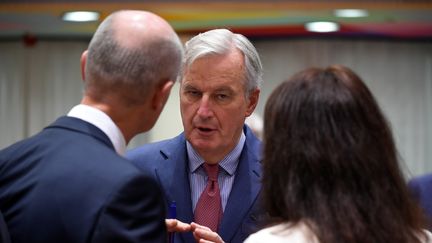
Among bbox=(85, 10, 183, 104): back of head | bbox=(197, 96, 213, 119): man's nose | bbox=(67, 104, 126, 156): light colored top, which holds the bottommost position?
bbox=(197, 96, 213, 119): man's nose

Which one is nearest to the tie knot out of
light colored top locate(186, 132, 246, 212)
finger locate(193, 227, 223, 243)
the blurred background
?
light colored top locate(186, 132, 246, 212)

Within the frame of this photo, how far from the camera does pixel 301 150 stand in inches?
63.4

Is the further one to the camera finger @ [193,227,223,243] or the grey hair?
the grey hair

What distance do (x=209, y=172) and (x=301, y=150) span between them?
974 millimetres

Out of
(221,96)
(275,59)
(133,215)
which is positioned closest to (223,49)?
(221,96)

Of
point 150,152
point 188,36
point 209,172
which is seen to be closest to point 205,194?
point 209,172

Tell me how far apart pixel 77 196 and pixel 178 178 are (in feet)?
2.95

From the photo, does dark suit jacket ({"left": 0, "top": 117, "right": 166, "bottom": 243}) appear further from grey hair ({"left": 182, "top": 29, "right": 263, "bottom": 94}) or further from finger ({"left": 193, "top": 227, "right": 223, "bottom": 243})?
grey hair ({"left": 182, "top": 29, "right": 263, "bottom": 94})

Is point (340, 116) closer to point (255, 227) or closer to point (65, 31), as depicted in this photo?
point (255, 227)

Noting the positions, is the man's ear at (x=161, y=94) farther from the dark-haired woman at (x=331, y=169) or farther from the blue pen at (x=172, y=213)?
the blue pen at (x=172, y=213)

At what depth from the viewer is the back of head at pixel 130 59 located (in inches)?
68.6

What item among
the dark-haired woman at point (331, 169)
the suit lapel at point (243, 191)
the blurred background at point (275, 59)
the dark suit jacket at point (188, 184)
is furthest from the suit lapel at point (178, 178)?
the blurred background at point (275, 59)

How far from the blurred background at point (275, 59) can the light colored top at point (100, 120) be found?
17.3 ft

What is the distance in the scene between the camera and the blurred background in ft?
24.4
